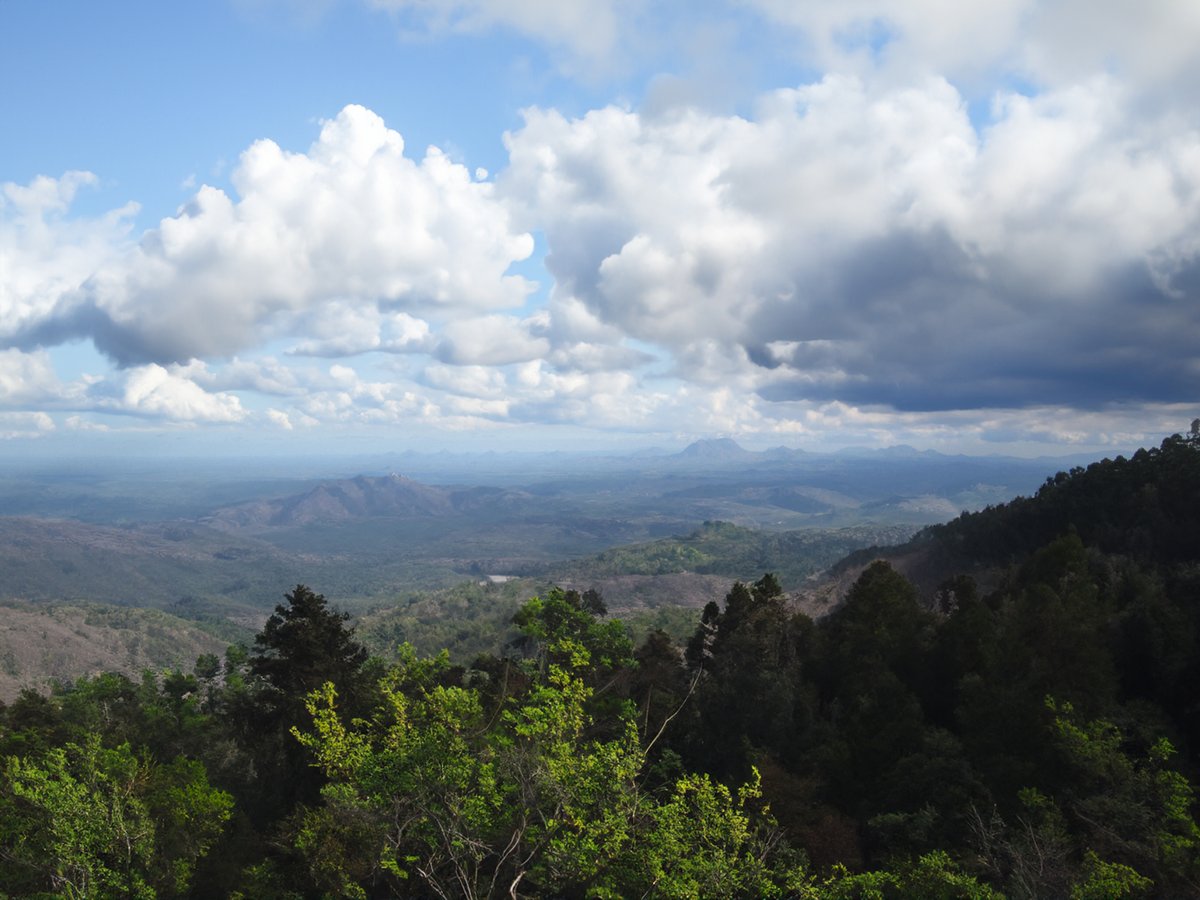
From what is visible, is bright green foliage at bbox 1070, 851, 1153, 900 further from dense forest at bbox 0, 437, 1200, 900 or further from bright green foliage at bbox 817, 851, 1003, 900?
bright green foliage at bbox 817, 851, 1003, 900

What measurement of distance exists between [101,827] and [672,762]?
20854mm

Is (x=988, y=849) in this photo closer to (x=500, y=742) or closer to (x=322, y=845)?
(x=500, y=742)

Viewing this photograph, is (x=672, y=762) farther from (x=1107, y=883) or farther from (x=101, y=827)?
(x=101, y=827)

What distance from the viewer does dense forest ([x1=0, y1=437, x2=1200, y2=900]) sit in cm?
1486

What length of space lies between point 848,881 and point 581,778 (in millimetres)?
5967

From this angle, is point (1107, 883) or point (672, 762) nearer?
point (1107, 883)

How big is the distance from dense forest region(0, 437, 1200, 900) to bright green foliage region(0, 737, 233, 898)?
10 centimetres

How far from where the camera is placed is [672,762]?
99.0 ft

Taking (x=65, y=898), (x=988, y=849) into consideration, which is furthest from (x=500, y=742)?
(x=988, y=849)

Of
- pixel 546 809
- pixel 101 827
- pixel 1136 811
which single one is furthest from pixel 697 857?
pixel 101 827

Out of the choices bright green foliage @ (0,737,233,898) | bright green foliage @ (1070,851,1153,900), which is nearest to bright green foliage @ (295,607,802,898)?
bright green foliage @ (0,737,233,898)

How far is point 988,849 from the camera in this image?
1767 cm

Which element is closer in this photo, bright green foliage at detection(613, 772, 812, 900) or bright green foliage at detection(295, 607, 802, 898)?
bright green foliage at detection(613, 772, 812, 900)

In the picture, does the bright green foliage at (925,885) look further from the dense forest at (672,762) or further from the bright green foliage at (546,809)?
the bright green foliage at (546,809)
